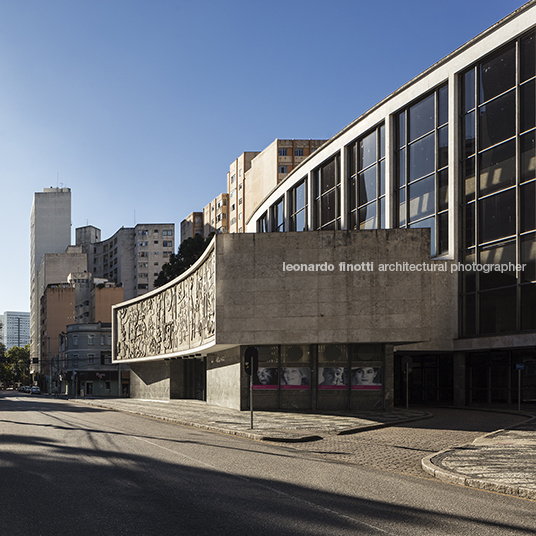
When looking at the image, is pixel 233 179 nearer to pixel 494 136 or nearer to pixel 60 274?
pixel 60 274

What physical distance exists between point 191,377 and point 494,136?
26.8m

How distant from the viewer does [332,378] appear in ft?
88.8

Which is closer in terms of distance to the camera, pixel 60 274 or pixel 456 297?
pixel 456 297

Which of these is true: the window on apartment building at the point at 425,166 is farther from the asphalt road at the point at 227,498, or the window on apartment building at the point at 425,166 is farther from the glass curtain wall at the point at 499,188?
the asphalt road at the point at 227,498

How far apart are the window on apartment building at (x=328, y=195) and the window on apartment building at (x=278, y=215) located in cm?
576

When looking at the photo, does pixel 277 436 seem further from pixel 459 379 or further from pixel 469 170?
pixel 469 170

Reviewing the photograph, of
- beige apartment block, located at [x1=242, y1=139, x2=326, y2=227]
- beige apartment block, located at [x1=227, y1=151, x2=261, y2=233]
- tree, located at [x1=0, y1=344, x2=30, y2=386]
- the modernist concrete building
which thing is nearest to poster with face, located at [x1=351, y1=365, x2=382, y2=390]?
the modernist concrete building

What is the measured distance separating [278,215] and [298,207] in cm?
416

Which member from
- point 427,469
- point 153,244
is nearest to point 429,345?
point 427,469

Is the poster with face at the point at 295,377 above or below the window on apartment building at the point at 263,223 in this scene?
below

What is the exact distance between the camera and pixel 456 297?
103 feet

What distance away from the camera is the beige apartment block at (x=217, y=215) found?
11106cm

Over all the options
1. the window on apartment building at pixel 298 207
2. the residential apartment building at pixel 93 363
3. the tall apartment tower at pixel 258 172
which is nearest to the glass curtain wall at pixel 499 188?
the window on apartment building at pixel 298 207

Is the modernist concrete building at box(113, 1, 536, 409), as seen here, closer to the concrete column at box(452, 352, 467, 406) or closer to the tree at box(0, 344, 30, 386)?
the concrete column at box(452, 352, 467, 406)
